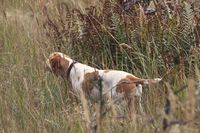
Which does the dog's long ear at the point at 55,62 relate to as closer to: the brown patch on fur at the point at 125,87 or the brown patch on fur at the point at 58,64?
the brown patch on fur at the point at 58,64

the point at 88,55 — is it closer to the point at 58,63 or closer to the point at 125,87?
the point at 58,63

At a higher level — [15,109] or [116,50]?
[116,50]

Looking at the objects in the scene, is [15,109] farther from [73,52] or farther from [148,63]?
[73,52]

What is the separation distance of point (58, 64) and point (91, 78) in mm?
781

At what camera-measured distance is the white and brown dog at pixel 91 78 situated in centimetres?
364

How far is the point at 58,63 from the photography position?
172 inches

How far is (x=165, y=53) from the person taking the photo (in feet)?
13.0

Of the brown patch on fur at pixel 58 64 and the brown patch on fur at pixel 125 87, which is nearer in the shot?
the brown patch on fur at pixel 125 87

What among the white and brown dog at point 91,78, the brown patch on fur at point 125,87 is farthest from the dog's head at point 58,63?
the brown patch on fur at point 125,87

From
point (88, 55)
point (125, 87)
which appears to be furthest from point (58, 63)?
point (125, 87)

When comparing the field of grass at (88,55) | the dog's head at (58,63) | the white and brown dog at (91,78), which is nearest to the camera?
the field of grass at (88,55)

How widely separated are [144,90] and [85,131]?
1130 millimetres

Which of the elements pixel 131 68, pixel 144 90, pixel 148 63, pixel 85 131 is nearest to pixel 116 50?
pixel 131 68

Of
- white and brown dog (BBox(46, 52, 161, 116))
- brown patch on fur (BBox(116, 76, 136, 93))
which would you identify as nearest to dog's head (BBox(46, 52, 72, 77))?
white and brown dog (BBox(46, 52, 161, 116))
